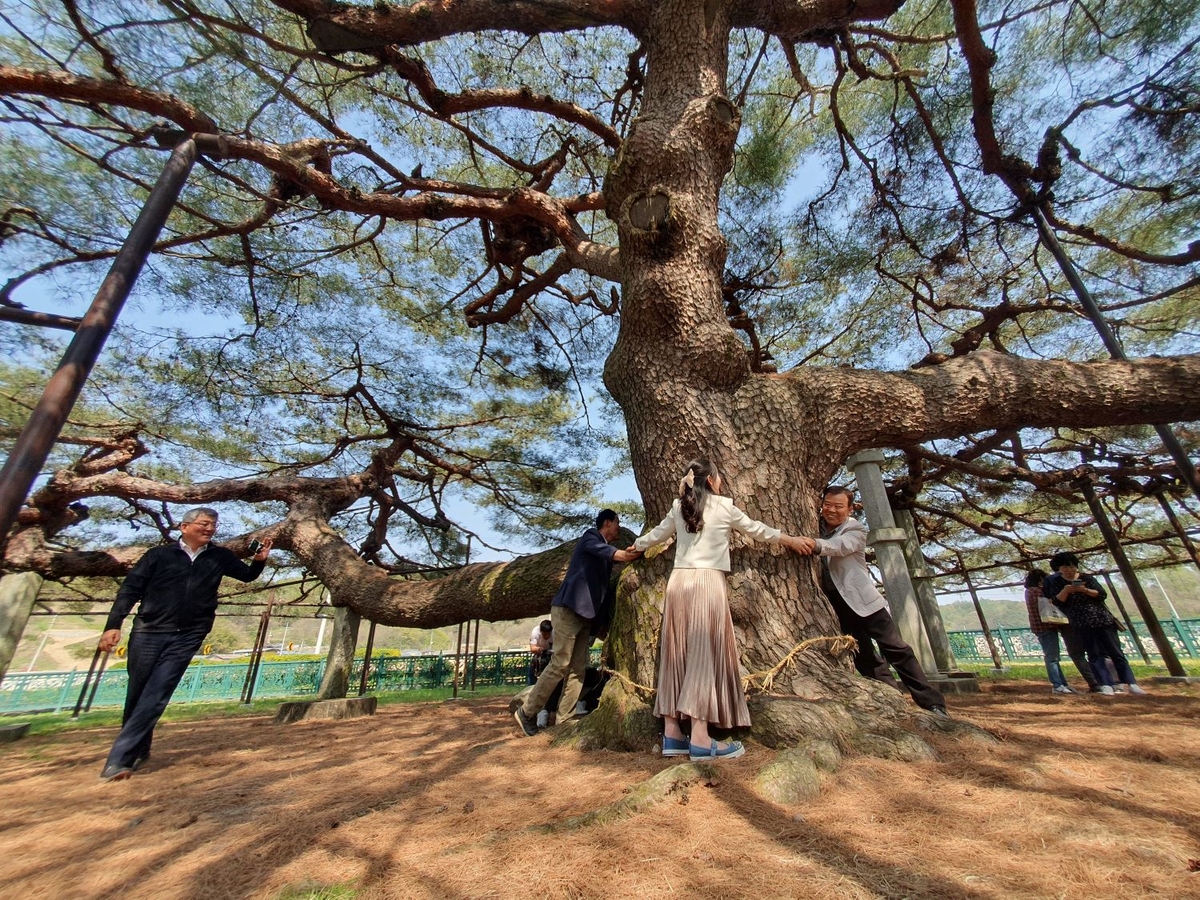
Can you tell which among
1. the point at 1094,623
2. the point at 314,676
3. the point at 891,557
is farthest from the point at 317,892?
the point at 314,676

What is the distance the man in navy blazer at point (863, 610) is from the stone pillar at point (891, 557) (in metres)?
1.81

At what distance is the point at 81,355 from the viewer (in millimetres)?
1185

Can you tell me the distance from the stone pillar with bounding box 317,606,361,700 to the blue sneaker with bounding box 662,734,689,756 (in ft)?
12.0

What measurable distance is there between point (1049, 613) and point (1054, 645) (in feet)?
0.84

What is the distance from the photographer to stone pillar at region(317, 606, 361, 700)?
4605mm

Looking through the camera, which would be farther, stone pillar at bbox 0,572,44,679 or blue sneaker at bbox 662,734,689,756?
stone pillar at bbox 0,572,44,679

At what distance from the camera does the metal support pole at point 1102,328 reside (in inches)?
123

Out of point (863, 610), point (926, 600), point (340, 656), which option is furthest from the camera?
point (926, 600)

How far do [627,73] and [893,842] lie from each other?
5.98 meters

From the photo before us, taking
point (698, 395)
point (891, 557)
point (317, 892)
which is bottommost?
point (317, 892)

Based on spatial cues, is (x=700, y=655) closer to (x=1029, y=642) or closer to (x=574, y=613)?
(x=574, y=613)

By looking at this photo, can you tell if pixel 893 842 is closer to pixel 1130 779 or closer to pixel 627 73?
pixel 1130 779

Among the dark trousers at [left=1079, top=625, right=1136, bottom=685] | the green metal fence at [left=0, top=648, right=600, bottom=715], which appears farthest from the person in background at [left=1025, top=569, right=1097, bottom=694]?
the green metal fence at [left=0, top=648, right=600, bottom=715]

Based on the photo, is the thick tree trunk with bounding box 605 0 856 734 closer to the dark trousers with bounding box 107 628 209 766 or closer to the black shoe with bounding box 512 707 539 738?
the black shoe with bounding box 512 707 539 738
